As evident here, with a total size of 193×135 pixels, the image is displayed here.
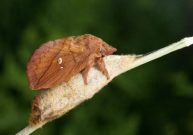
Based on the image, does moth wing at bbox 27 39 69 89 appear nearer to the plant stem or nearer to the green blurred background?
the plant stem

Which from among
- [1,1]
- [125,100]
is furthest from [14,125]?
[1,1]

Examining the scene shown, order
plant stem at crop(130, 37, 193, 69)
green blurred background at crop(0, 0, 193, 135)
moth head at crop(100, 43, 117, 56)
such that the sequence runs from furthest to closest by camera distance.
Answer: green blurred background at crop(0, 0, 193, 135) → moth head at crop(100, 43, 117, 56) → plant stem at crop(130, 37, 193, 69)

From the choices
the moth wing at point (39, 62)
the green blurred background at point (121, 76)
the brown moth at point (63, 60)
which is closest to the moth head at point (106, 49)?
the brown moth at point (63, 60)

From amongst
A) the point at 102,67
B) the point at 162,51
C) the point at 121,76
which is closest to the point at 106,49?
the point at 102,67

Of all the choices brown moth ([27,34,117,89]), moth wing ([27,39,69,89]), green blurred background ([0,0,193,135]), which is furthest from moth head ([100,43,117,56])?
green blurred background ([0,0,193,135])

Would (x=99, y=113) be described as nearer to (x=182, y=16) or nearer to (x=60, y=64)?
(x=182, y=16)
